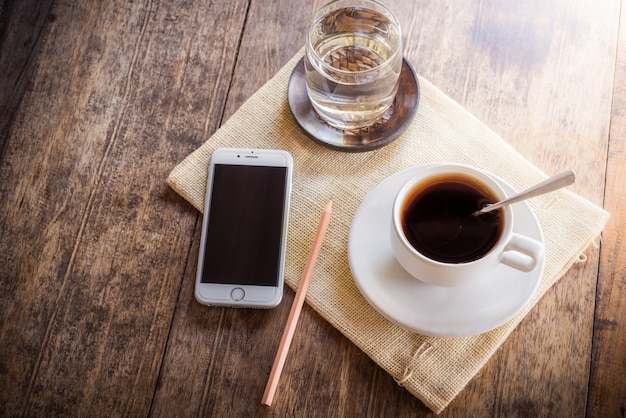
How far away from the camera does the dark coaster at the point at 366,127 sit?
0.72 m

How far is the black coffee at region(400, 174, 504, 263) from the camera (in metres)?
0.57

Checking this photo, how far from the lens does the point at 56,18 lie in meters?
0.86

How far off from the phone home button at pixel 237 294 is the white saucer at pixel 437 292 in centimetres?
14

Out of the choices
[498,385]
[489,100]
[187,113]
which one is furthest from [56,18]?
[498,385]

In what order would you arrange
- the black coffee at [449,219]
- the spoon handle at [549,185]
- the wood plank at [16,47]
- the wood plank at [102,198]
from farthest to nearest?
the wood plank at [16,47]
the wood plank at [102,198]
the black coffee at [449,219]
the spoon handle at [549,185]

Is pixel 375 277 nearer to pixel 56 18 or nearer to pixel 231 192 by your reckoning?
pixel 231 192

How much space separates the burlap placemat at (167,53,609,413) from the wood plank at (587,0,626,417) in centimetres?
5

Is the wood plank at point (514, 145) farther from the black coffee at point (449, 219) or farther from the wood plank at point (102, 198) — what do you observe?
the black coffee at point (449, 219)

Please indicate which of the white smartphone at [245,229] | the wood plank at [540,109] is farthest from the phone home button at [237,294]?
the wood plank at [540,109]

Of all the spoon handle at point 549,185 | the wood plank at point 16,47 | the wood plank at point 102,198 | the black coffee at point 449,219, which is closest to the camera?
the spoon handle at point 549,185

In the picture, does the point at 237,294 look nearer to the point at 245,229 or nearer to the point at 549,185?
the point at 245,229

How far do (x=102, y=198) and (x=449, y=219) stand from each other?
1.54 feet

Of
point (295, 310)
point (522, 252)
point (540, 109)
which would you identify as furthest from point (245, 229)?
point (540, 109)

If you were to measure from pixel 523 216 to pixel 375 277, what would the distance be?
0.19m
